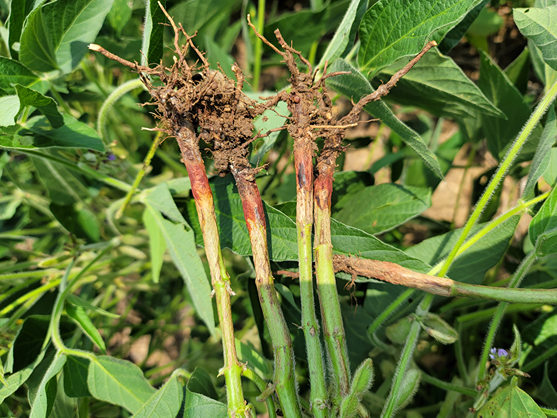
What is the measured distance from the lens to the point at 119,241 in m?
1.11

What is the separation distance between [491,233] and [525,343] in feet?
1.26

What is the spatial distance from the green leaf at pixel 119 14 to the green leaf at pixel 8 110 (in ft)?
1.30

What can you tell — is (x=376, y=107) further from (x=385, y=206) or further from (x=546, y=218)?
(x=546, y=218)

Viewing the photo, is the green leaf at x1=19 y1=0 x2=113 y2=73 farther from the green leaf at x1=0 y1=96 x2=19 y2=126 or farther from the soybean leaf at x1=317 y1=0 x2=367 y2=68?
the soybean leaf at x1=317 y1=0 x2=367 y2=68

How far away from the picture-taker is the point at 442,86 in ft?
2.58

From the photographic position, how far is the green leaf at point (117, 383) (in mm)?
810

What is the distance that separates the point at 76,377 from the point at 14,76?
0.65 meters

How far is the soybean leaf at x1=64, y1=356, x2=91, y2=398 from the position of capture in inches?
32.4

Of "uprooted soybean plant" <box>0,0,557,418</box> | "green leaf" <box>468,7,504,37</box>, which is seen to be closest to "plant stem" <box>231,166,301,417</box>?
"uprooted soybean plant" <box>0,0,557,418</box>

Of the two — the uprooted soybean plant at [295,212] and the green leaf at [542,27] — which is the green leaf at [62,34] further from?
the green leaf at [542,27]

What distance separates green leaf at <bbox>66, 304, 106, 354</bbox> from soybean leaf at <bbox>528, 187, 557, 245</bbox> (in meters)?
0.87

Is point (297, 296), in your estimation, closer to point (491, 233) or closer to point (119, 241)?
point (491, 233)

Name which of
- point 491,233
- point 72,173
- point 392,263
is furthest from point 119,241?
point 491,233

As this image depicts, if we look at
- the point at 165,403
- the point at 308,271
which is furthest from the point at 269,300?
the point at 165,403
